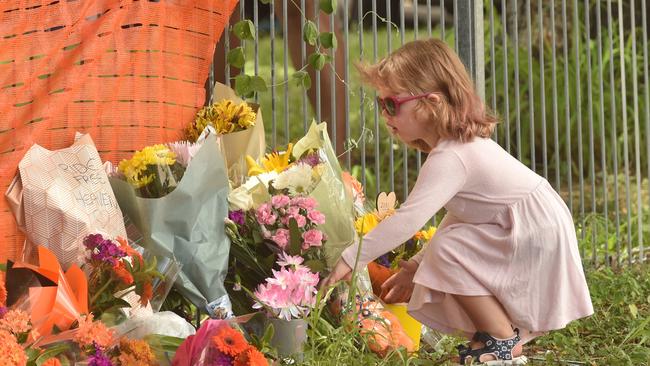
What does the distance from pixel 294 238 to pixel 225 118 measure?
57 cm

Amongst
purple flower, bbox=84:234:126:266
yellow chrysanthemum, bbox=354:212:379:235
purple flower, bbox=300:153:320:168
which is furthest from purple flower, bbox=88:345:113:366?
yellow chrysanthemum, bbox=354:212:379:235

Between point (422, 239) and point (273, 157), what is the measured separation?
0.60 m

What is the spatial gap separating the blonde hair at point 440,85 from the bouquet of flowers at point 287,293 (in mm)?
663

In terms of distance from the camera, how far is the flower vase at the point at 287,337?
3.33 metres

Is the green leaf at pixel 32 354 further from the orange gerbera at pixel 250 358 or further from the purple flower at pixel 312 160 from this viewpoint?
the purple flower at pixel 312 160

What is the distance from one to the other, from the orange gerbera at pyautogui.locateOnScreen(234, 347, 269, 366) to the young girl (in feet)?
2.12

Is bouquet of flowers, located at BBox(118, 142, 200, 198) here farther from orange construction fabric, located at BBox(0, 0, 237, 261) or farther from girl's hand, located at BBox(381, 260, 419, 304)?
girl's hand, located at BBox(381, 260, 419, 304)

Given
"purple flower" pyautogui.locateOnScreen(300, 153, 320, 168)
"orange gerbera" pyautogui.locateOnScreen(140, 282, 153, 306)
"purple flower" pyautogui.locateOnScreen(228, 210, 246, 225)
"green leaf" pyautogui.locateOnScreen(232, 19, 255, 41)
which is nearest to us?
"orange gerbera" pyautogui.locateOnScreen(140, 282, 153, 306)

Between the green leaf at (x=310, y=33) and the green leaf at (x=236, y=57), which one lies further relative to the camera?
the green leaf at (x=310, y=33)

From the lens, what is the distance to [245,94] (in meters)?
4.36

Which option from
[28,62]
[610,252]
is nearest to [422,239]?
[28,62]

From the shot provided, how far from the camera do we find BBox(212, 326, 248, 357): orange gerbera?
294 cm

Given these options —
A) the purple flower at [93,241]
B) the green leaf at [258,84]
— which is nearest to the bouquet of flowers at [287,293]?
the purple flower at [93,241]

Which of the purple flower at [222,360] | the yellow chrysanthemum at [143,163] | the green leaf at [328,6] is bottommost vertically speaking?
the purple flower at [222,360]
